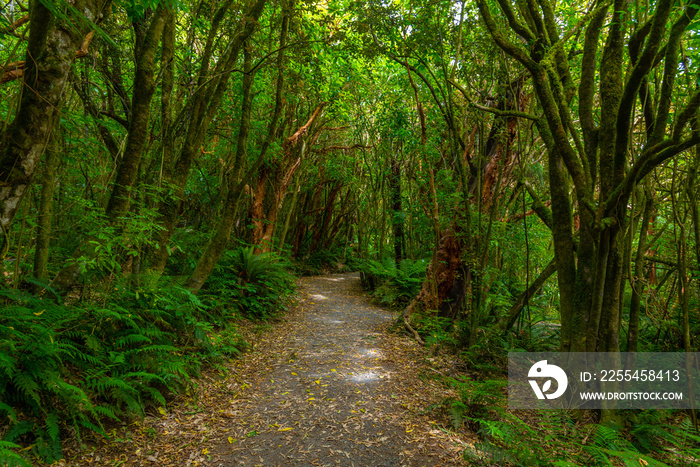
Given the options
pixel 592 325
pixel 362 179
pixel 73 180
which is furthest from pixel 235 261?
pixel 362 179

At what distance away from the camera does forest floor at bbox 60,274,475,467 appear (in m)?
2.99

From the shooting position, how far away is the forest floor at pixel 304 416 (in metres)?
2.99

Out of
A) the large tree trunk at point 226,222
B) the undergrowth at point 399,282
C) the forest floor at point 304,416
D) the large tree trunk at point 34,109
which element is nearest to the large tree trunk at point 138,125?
the large tree trunk at point 34,109

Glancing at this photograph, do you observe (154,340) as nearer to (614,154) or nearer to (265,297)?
(265,297)

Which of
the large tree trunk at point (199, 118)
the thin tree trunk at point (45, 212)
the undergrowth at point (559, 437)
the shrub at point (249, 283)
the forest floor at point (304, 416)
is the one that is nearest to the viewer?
the undergrowth at point (559, 437)

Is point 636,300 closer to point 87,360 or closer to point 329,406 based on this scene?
point 329,406

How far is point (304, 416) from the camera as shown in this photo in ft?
12.2

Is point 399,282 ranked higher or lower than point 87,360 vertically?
higher

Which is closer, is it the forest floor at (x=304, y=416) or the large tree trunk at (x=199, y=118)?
the forest floor at (x=304, y=416)

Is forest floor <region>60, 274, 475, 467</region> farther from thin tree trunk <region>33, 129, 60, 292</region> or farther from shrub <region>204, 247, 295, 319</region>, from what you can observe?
thin tree trunk <region>33, 129, 60, 292</region>

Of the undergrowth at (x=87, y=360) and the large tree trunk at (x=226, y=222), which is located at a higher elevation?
the large tree trunk at (x=226, y=222)

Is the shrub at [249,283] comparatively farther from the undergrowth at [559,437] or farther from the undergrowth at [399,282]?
the undergrowth at [559,437]

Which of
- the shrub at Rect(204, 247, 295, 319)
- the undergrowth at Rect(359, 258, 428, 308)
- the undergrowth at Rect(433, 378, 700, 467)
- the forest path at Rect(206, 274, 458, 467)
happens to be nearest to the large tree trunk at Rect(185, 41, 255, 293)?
the shrub at Rect(204, 247, 295, 319)

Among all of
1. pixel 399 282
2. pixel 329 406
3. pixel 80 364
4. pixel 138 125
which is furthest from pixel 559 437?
pixel 399 282
